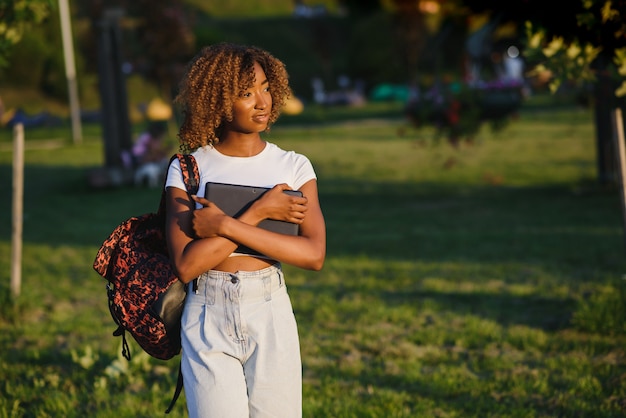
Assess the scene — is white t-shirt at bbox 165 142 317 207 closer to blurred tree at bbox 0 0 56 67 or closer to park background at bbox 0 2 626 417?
park background at bbox 0 2 626 417

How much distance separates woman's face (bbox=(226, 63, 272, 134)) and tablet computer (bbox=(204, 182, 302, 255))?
24 cm

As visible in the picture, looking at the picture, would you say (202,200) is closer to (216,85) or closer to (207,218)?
(207,218)

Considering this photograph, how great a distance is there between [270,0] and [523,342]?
69.6 meters

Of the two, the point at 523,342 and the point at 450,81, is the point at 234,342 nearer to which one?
the point at 523,342

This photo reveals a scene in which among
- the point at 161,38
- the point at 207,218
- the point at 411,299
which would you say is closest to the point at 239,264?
the point at 207,218

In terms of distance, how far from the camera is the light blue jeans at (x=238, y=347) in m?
2.96

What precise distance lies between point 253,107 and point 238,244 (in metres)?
0.49

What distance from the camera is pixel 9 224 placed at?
13227mm

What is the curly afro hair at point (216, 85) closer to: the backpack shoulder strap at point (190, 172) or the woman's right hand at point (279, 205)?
the backpack shoulder strap at point (190, 172)

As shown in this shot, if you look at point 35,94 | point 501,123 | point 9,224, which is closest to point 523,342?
point 501,123

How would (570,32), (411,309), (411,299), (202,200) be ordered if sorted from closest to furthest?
(202,200) < (570,32) < (411,309) < (411,299)

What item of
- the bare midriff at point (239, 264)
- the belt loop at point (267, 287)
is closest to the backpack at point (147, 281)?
the bare midriff at point (239, 264)

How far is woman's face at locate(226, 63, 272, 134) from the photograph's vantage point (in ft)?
9.98

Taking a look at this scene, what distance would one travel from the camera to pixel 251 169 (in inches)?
121
